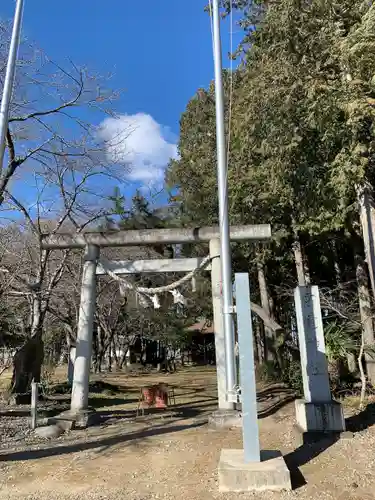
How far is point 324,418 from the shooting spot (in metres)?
6.82

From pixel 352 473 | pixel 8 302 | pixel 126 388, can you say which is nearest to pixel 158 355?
pixel 126 388

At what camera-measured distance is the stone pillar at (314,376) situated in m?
6.83

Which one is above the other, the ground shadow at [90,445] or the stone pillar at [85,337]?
the stone pillar at [85,337]

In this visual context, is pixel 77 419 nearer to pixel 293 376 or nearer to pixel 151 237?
pixel 151 237

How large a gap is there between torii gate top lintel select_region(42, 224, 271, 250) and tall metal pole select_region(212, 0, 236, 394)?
5.62 ft

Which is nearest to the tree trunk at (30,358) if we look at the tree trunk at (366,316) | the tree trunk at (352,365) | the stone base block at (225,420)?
the stone base block at (225,420)

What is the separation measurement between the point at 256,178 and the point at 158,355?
25652 millimetres

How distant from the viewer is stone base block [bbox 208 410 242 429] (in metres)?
7.57

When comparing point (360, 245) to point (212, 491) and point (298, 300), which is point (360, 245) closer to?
point (298, 300)

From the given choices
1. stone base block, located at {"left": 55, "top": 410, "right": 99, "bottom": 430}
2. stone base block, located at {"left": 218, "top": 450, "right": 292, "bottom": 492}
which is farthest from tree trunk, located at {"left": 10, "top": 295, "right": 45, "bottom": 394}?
stone base block, located at {"left": 218, "top": 450, "right": 292, "bottom": 492}

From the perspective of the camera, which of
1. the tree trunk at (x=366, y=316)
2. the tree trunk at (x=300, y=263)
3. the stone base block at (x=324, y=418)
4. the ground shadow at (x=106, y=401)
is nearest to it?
the stone base block at (x=324, y=418)

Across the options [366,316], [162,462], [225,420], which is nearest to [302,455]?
[225,420]

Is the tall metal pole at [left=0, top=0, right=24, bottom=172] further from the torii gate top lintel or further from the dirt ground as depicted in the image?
the dirt ground

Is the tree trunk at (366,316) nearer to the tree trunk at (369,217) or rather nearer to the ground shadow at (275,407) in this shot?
the tree trunk at (369,217)
